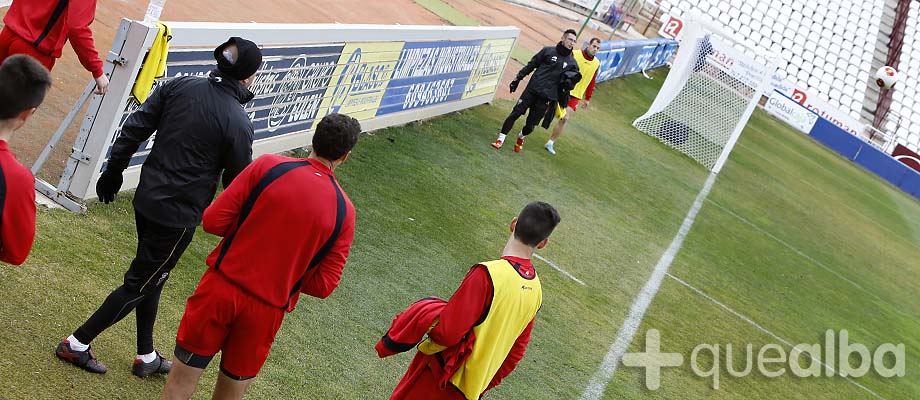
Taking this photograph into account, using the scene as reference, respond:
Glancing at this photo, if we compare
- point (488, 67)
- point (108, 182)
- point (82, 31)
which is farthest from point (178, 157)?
point (488, 67)

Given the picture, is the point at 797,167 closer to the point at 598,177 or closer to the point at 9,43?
Answer: the point at 598,177

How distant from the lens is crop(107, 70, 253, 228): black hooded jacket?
4.52 metres

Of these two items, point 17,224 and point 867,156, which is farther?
point 867,156

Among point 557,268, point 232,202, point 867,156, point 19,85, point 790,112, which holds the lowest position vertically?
point 557,268

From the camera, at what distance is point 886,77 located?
39969mm

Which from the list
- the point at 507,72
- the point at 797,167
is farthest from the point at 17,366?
the point at 797,167

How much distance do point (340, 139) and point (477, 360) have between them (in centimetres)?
120

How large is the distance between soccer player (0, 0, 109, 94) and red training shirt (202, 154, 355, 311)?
271 centimetres

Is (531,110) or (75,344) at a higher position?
(531,110)

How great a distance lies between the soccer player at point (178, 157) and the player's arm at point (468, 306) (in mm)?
1306

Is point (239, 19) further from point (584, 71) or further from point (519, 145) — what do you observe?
point (584, 71)

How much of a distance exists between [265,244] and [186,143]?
850mm

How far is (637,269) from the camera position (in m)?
11.7

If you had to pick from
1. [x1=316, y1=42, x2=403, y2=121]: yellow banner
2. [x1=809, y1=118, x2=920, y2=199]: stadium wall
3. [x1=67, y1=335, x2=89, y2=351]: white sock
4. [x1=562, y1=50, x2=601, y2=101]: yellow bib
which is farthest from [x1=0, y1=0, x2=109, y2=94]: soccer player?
[x1=809, y1=118, x2=920, y2=199]: stadium wall
